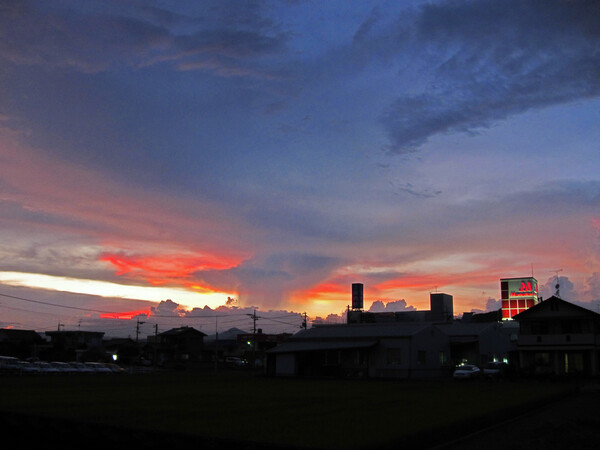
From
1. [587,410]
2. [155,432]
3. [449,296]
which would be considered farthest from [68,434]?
[449,296]

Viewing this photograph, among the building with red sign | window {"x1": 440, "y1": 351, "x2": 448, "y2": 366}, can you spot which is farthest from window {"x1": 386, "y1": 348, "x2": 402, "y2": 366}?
the building with red sign

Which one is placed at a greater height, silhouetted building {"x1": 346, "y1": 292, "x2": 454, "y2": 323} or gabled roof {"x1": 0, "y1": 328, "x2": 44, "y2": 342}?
silhouetted building {"x1": 346, "y1": 292, "x2": 454, "y2": 323}

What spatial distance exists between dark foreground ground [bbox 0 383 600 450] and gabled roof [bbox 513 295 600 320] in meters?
35.1

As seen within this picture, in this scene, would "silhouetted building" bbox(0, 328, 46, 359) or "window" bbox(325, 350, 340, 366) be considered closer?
"window" bbox(325, 350, 340, 366)

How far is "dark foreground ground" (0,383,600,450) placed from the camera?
11195 mm

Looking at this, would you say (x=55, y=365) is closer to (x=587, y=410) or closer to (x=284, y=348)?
(x=284, y=348)

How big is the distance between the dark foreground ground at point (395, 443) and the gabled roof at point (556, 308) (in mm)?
35067

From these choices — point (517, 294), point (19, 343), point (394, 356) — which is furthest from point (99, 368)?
point (517, 294)

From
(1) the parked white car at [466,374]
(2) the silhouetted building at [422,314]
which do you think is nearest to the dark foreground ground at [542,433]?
(1) the parked white car at [466,374]

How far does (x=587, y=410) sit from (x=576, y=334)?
31.6 metres

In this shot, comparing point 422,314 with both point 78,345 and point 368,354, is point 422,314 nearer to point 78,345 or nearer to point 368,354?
point 368,354

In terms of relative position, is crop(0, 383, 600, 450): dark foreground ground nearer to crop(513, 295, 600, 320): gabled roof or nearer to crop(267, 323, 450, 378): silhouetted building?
crop(267, 323, 450, 378): silhouetted building

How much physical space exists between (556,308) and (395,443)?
145ft

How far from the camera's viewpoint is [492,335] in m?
63.7
